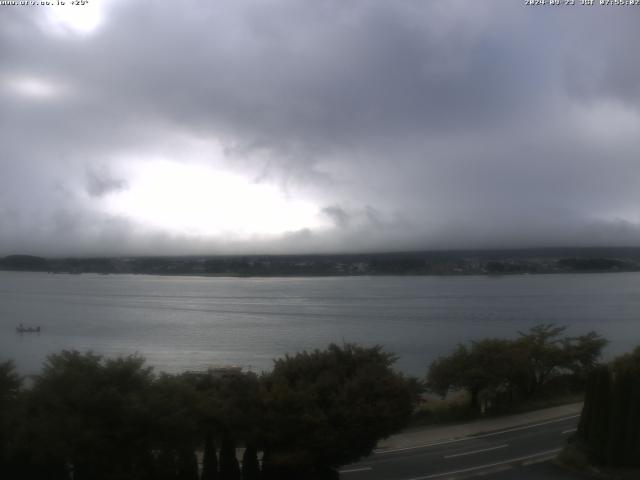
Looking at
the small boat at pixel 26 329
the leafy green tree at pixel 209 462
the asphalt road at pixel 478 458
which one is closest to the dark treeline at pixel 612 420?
the asphalt road at pixel 478 458

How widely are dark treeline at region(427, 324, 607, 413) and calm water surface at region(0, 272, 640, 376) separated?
35.6ft

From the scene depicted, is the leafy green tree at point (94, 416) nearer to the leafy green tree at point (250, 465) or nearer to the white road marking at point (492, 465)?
the leafy green tree at point (250, 465)

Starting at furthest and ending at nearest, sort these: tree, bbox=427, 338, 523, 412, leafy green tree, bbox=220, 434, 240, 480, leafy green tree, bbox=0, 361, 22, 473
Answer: tree, bbox=427, 338, 523, 412 → leafy green tree, bbox=220, 434, 240, 480 → leafy green tree, bbox=0, 361, 22, 473

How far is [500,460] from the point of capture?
15.7m

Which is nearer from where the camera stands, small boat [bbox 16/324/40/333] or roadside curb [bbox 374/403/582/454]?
roadside curb [bbox 374/403/582/454]

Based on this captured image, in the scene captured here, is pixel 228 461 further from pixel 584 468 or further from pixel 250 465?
pixel 584 468

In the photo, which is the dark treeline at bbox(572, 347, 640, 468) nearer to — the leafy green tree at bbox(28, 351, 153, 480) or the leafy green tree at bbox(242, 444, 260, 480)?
the leafy green tree at bbox(242, 444, 260, 480)

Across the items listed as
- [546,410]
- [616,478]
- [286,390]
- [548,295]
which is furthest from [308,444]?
[548,295]

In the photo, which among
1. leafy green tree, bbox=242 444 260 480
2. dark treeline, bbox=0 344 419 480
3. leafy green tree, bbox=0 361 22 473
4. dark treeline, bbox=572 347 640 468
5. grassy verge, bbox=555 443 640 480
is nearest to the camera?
leafy green tree, bbox=0 361 22 473

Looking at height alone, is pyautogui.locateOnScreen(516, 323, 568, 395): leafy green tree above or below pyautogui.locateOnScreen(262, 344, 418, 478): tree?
below

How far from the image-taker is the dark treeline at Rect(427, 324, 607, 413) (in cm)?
2455

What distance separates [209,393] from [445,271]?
3641 inches

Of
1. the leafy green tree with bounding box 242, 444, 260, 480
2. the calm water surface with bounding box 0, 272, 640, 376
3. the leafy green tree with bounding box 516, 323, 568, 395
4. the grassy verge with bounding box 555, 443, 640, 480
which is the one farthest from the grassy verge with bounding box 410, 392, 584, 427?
the calm water surface with bounding box 0, 272, 640, 376

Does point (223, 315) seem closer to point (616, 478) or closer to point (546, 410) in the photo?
point (546, 410)
